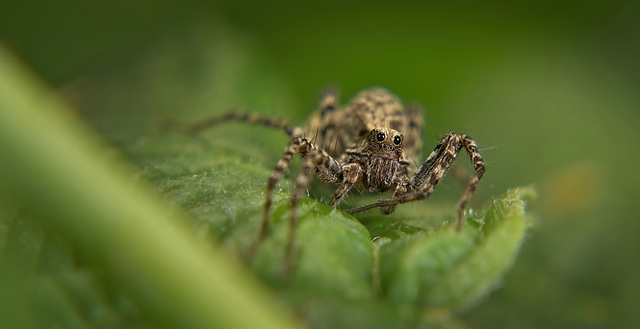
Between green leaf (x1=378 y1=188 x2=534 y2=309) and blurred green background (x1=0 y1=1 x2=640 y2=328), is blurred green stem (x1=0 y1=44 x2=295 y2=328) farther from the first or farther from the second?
blurred green background (x1=0 y1=1 x2=640 y2=328)

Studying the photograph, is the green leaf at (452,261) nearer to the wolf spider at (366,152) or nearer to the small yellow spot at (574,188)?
the wolf spider at (366,152)

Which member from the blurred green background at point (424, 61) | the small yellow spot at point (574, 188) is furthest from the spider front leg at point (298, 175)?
the small yellow spot at point (574, 188)

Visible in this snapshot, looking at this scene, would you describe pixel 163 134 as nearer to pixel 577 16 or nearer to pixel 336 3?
pixel 336 3

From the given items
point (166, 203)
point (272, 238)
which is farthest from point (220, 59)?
point (272, 238)

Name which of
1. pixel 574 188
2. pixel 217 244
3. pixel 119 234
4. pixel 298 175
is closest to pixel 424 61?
pixel 574 188

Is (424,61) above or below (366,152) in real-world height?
above

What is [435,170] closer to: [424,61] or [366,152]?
[366,152]

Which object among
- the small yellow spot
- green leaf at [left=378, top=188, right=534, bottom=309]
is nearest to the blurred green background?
the small yellow spot

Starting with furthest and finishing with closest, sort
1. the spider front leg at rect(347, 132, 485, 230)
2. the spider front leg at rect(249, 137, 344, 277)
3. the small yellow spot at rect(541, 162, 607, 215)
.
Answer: the small yellow spot at rect(541, 162, 607, 215), the spider front leg at rect(347, 132, 485, 230), the spider front leg at rect(249, 137, 344, 277)
